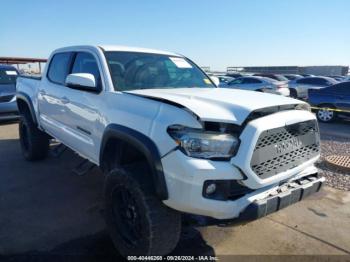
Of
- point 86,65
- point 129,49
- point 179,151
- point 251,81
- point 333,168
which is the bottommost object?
point 333,168

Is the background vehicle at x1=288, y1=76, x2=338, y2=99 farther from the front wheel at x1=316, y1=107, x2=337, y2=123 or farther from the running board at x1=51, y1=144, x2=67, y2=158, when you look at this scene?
the running board at x1=51, y1=144, x2=67, y2=158

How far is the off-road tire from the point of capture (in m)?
5.85

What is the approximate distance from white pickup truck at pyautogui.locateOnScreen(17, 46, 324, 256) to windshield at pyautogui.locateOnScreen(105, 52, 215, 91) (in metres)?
0.01

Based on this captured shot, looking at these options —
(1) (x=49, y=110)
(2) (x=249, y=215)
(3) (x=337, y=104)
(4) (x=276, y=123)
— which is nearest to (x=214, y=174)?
(2) (x=249, y=215)

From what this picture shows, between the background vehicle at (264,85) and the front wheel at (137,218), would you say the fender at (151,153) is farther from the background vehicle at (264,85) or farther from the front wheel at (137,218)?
the background vehicle at (264,85)

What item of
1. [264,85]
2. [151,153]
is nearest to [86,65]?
[151,153]

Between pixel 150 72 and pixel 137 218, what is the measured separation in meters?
1.72

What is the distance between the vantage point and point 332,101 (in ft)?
36.8

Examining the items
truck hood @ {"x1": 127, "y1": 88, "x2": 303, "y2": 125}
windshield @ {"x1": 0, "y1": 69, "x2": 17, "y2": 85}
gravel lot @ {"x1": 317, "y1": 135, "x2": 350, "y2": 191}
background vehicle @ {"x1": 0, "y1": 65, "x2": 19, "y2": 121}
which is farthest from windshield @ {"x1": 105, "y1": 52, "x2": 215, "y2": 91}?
windshield @ {"x1": 0, "y1": 69, "x2": 17, "y2": 85}

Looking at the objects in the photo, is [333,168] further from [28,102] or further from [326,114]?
[326,114]

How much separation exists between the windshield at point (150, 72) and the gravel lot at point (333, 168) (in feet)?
6.06

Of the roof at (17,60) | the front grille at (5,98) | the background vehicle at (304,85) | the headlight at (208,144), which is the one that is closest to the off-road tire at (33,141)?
the headlight at (208,144)

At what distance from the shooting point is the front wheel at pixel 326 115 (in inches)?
439

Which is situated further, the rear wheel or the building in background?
the building in background
